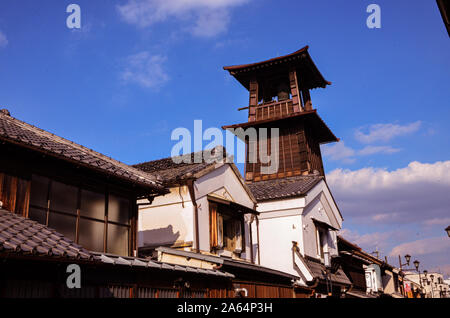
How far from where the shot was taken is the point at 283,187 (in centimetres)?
3038

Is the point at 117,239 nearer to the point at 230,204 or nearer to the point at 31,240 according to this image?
the point at 31,240

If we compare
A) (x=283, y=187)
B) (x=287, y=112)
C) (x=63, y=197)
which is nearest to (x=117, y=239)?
(x=63, y=197)

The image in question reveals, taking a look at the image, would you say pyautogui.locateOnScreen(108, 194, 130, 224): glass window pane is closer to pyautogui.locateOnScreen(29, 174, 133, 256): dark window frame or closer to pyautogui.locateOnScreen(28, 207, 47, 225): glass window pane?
pyautogui.locateOnScreen(29, 174, 133, 256): dark window frame

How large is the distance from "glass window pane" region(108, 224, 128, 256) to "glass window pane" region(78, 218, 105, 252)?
0.41 m

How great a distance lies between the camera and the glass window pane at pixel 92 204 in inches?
552

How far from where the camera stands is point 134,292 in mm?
12055

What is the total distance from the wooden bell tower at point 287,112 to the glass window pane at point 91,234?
21.5m

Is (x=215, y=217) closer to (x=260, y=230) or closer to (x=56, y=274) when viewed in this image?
(x=260, y=230)

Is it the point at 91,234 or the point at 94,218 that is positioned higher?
the point at 94,218

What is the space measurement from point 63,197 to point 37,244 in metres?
4.36

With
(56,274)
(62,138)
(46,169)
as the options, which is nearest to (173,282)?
(56,274)

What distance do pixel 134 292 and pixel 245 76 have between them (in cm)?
2847

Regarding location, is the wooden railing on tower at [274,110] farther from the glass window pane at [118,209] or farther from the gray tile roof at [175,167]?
the glass window pane at [118,209]

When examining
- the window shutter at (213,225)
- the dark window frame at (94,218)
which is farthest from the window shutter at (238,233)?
the dark window frame at (94,218)
